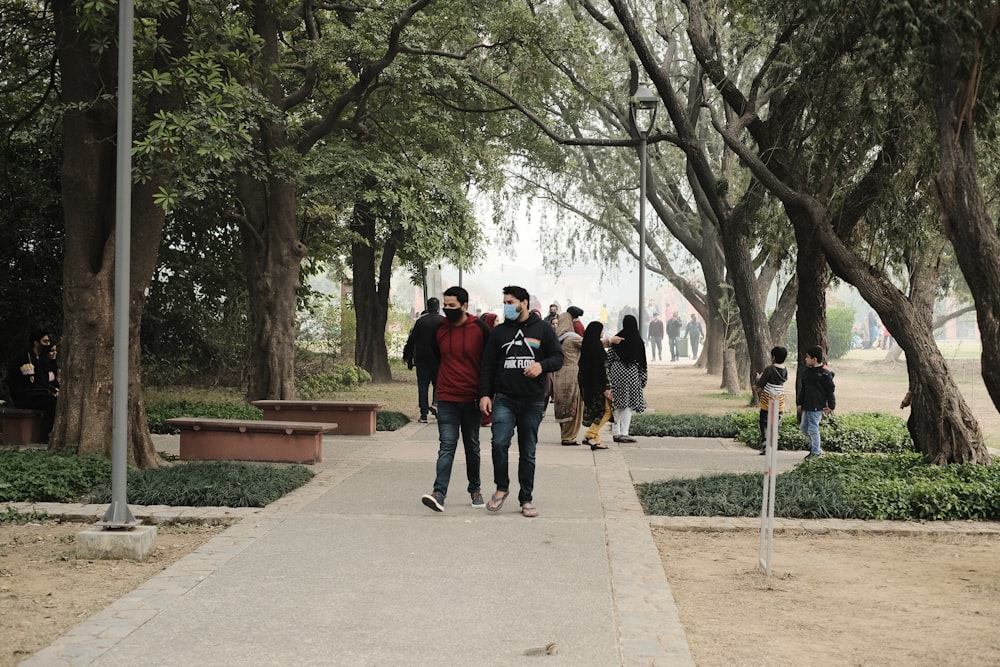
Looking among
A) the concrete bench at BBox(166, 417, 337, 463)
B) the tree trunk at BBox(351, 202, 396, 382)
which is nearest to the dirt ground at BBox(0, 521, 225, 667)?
the concrete bench at BBox(166, 417, 337, 463)

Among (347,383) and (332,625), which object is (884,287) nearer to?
(332,625)

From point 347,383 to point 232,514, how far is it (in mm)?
18592

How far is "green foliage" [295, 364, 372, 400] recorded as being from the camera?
25328 mm

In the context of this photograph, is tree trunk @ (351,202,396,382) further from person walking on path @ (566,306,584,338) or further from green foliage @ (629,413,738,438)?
Result: person walking on path @ (566,306,584,338)

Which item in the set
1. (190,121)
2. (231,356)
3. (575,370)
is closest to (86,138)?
(190,121)

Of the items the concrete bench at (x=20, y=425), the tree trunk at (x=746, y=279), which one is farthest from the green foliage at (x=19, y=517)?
the tree trunk at (x=746, y=279)

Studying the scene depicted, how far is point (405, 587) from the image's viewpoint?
23.3 ft

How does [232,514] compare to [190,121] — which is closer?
[232,514]

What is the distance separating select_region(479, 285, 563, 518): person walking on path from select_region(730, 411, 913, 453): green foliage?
7025 millimetres

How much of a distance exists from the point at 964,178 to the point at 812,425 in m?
5.26

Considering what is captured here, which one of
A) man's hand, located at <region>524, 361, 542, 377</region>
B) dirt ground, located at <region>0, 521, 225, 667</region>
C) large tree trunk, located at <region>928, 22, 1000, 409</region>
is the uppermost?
large tree trunk, located at <region>928, 22, 1000, 409</region>

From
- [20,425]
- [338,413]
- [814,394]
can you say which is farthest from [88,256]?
[814,394]

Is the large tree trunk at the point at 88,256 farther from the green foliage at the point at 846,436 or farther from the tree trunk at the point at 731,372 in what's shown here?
the tree trunk at the point at 731,372

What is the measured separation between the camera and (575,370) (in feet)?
55.0
